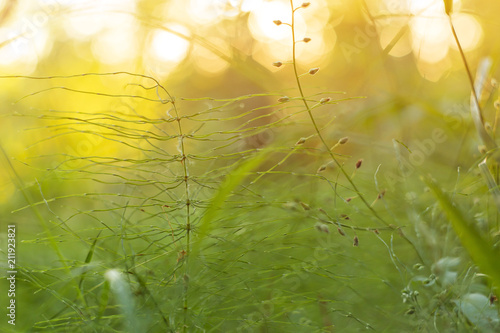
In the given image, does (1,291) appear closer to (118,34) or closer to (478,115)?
(478,115)

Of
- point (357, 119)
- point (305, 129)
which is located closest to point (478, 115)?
point (357, 119)

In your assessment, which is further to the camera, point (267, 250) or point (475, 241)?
point (267, 250)

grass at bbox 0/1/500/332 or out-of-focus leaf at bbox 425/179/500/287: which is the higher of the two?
grass at bbox 0/1/500/332

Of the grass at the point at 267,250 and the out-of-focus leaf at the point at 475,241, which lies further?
the grass at the point at 267,250

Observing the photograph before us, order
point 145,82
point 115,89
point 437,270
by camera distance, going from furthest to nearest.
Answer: point 115,89, point 145,82, point 437,270

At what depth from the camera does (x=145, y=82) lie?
9.18 ft

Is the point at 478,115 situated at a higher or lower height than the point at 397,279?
higher

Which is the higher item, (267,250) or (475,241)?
(267,250)

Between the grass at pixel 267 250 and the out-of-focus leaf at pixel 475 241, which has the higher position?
the grass at pixel 267 250

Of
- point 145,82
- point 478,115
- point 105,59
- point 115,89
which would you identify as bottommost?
point 478,115

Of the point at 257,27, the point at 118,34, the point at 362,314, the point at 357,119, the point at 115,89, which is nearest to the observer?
the point at 362,314

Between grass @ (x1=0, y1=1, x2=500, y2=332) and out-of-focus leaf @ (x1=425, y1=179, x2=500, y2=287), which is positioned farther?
grass @ (x1=0, y1=1, x2=500, y2=332)

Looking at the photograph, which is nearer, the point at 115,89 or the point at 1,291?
the point at 1,291

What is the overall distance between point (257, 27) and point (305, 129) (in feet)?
4.64
